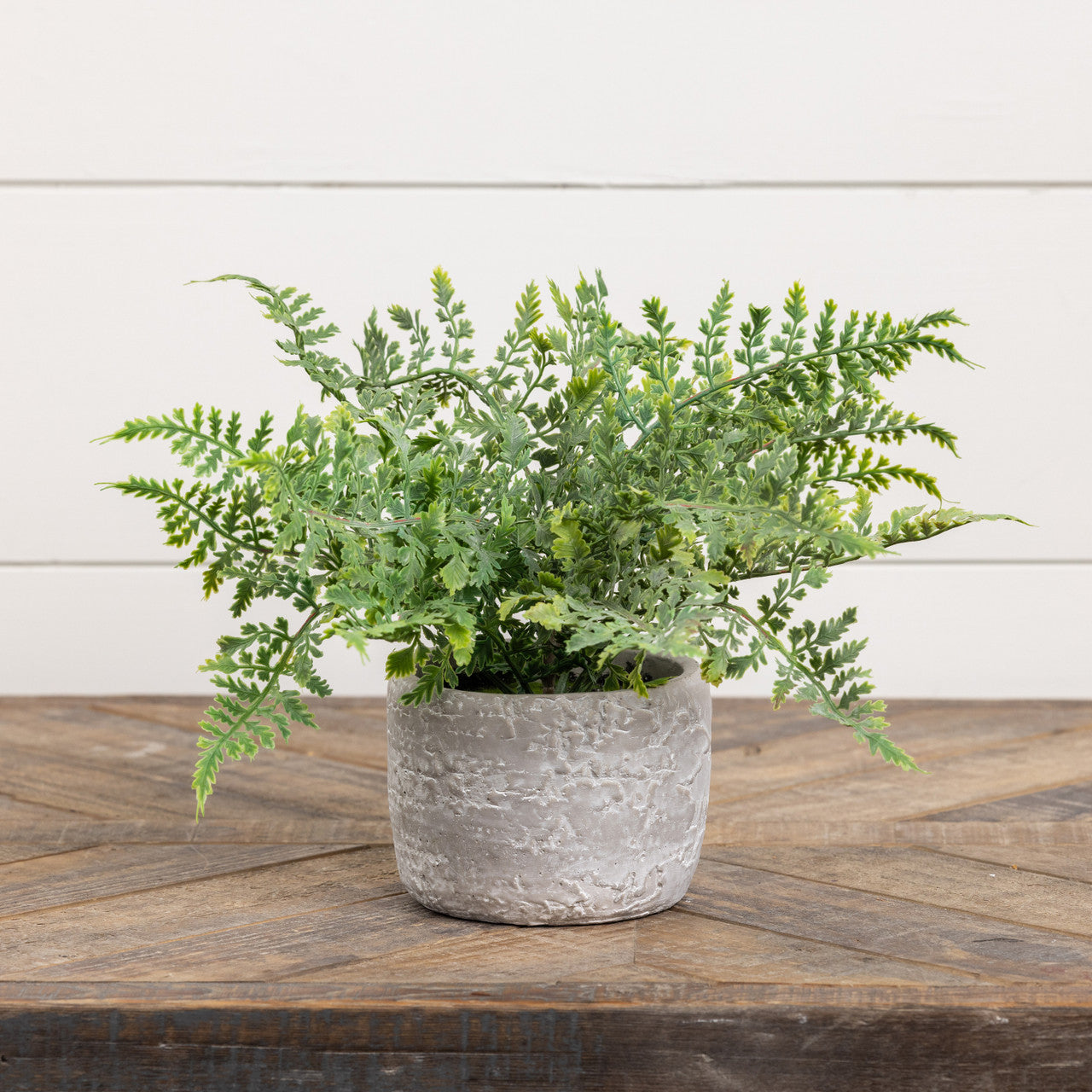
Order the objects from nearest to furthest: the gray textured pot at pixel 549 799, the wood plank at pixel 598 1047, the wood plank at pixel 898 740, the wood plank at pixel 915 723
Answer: the wood plank at pixel 598 1047 < the gray textured pot at pixel 549 799 < the wood plank at pixel 898 740 < the wood plank at pixel 915 723

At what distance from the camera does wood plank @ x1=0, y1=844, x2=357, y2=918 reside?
827 mm

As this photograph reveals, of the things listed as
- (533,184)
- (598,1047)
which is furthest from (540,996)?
(533,184)

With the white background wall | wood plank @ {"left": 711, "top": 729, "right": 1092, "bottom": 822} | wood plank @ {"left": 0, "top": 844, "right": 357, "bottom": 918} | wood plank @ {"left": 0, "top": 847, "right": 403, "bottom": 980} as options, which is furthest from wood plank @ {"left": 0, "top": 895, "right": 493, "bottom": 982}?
the white background wall

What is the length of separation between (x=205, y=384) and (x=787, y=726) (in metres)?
0.82

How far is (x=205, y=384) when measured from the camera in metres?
1.66

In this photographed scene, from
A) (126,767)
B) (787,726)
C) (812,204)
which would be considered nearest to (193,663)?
(126,767)

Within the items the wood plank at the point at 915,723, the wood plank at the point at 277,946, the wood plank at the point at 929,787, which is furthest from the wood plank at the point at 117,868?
the wood plank at the point at 915,723

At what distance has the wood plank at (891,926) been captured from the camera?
696 mm

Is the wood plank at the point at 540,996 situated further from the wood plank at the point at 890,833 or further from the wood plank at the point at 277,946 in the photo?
the wood plank at the point at 890,833

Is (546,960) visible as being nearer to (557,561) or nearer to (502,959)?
(502,959)

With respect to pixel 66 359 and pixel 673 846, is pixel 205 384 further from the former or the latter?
pixel 673 846

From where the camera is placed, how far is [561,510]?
0.74 m

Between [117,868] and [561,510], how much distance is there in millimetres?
403

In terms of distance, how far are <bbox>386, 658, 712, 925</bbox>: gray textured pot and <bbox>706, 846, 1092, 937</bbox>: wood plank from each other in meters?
0.15
